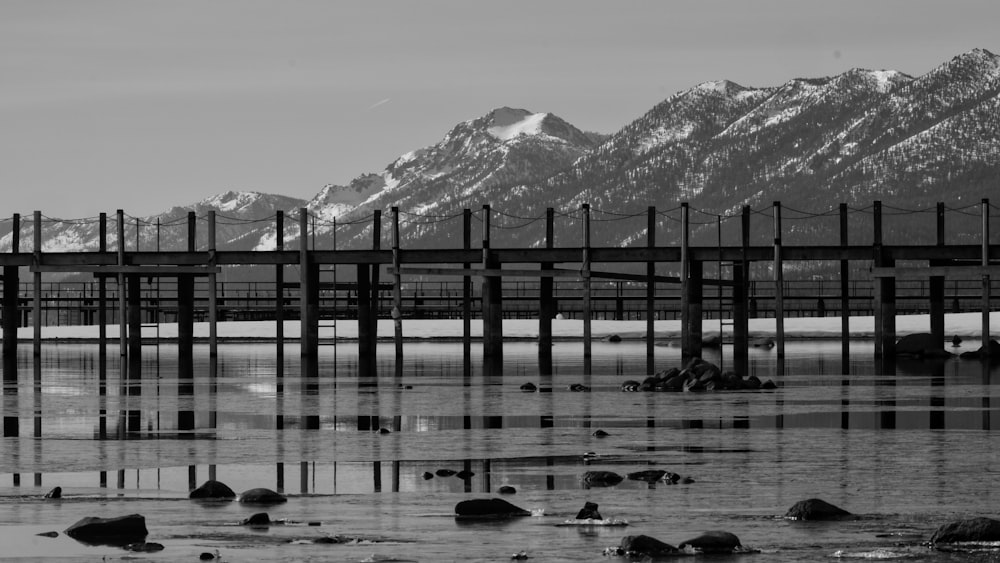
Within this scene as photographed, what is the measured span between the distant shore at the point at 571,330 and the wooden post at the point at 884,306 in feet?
109

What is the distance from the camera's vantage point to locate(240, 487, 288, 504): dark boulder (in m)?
19.5

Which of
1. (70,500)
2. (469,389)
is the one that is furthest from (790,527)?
(469,389)

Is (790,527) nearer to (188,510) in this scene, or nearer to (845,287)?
(188,510)

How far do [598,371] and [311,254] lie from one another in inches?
598

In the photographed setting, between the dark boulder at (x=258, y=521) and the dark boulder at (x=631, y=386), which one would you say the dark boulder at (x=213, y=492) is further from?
the dark boulder at (x=631, y=386)

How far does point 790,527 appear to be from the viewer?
17188 mm

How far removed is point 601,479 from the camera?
69.2ft

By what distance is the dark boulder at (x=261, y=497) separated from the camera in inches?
767

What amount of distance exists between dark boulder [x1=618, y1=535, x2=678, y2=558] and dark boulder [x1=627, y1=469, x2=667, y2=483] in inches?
207

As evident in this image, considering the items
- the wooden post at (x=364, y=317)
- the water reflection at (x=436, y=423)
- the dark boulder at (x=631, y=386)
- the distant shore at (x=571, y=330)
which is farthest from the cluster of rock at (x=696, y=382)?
the distant shore at (x=571, y=330)

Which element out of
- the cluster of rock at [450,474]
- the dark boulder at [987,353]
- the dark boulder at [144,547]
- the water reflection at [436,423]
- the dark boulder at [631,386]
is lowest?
the dark boulder at [144,547]

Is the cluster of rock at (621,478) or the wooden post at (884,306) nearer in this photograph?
the cluster of rock at (621,478)

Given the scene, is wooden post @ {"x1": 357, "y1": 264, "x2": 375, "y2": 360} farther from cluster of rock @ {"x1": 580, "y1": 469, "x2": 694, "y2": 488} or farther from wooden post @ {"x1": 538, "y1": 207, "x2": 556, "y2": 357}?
cluster of rock @ {"x1": 580, "y1": 469, "x2": 694, "y2": 488}

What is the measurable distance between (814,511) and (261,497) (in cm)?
601
